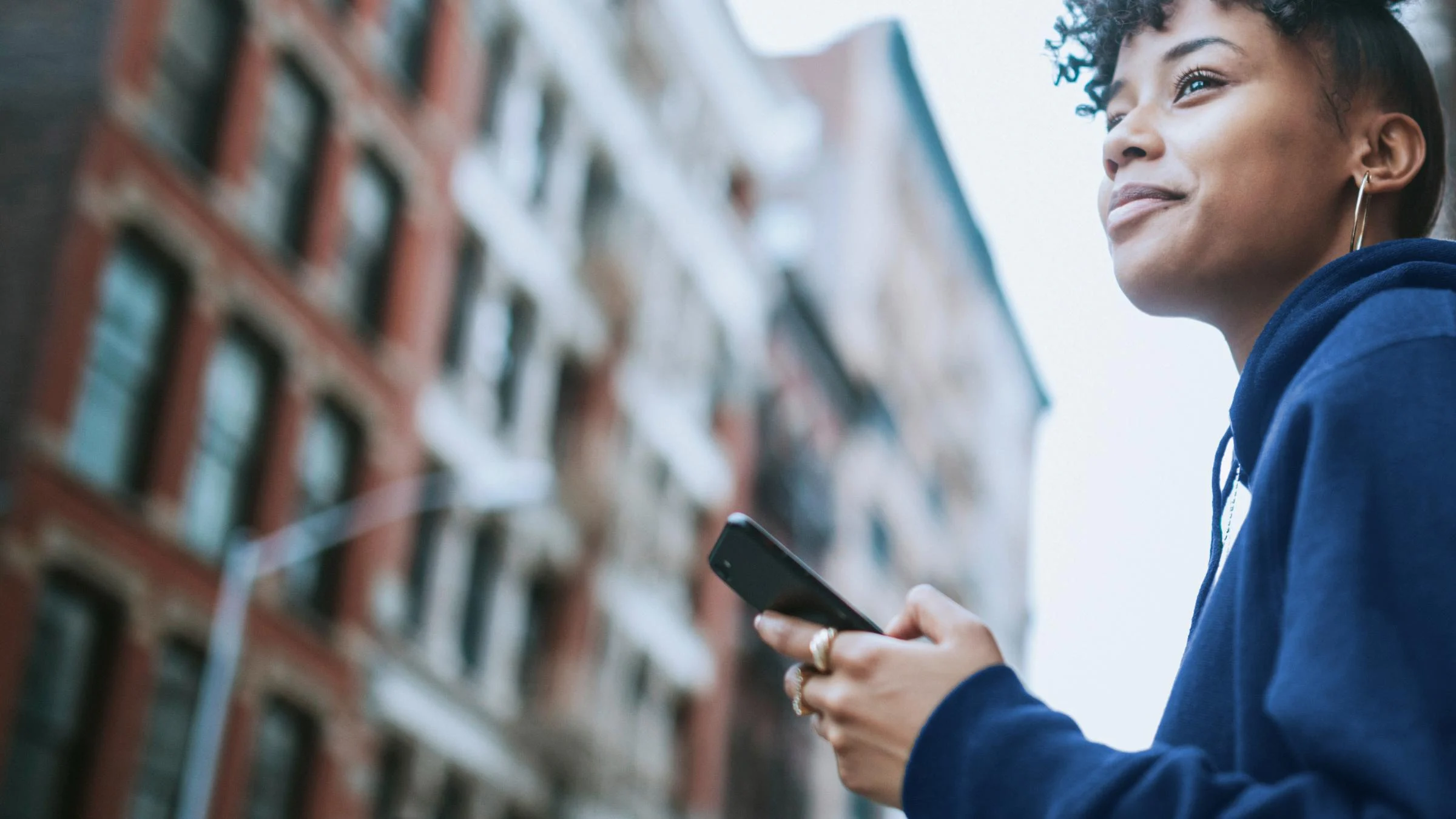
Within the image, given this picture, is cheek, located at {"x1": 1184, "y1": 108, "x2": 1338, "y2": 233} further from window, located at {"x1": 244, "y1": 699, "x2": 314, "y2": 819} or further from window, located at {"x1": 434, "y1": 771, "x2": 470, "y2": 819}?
window, located at {"x1": 434, "y1": 771, "x2": 470, "y2": 819}

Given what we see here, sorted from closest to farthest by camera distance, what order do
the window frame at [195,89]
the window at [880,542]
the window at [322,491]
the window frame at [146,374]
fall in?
the window frame at [146,374] < the window frame at [195,89] < the window at [322,491] < the window at [880,542]

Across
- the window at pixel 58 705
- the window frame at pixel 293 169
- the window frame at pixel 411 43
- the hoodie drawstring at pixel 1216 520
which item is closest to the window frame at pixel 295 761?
the window at pixel 58 705

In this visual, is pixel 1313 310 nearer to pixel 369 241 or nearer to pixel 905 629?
pixel 905 629

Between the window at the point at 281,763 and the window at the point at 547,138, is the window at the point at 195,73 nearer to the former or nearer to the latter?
the window at the point at 281,763

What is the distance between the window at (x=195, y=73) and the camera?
2500 cm

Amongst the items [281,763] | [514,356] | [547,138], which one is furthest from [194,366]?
[547,138]

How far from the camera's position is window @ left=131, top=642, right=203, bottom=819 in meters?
23.3

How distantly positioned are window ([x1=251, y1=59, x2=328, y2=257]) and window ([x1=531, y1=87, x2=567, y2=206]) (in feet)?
27.0

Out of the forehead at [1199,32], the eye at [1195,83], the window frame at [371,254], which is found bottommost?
the eye at [1195,83]

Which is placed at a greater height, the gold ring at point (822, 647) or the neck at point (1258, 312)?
the neck at point (1258, 312)

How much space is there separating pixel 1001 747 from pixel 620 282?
120ft

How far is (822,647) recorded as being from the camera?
→ 1.70m

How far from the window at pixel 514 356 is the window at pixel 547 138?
265 centimetres

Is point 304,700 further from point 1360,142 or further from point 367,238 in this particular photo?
point 1360,142
